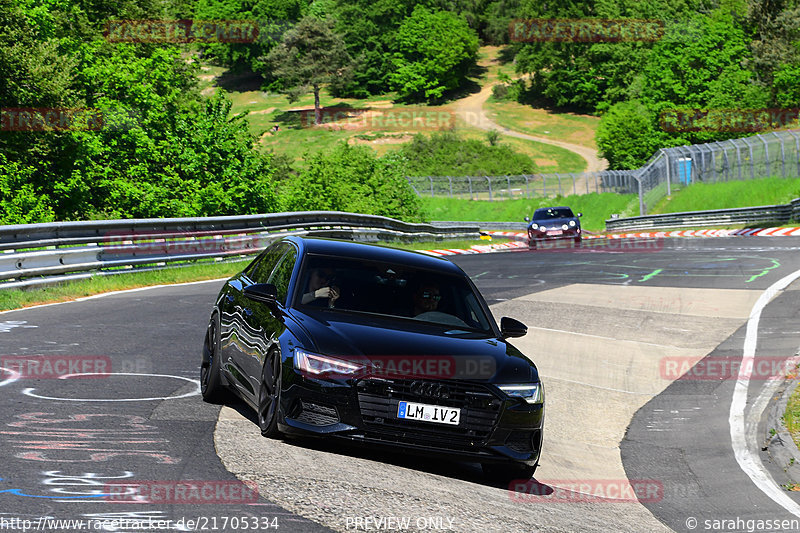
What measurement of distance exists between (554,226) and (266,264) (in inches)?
1157

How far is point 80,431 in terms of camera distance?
295 inches

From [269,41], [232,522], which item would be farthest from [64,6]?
[269,41]

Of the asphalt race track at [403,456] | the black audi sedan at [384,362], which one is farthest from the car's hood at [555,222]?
the black audi sedan at [384,362]

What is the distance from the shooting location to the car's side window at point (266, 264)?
9.14m

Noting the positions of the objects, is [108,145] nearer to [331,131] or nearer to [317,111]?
[331,131]

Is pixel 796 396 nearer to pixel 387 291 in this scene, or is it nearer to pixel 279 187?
pixel 387 291

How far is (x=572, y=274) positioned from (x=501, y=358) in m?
16.6

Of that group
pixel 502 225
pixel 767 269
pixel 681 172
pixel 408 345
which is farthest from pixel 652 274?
pixel 502 225

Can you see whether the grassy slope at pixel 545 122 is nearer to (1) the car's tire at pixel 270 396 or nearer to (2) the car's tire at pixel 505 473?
(2) the car's tire at pixel 505 473

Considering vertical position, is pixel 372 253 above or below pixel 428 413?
above

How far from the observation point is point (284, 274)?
28.2ft

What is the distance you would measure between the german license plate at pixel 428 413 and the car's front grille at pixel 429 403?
0.08 ft

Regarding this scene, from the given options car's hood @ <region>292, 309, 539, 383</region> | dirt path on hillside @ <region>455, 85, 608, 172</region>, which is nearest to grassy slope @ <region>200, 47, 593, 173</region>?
dirt path on hillside @ <region>455, 85, 608, 172</region>

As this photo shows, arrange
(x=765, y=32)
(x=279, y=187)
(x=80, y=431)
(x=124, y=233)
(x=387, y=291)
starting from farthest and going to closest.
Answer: (x=765, y=32), (x=279, y=187), (x=124, y=233), (x=387, y=291), (x=80, y=431)
